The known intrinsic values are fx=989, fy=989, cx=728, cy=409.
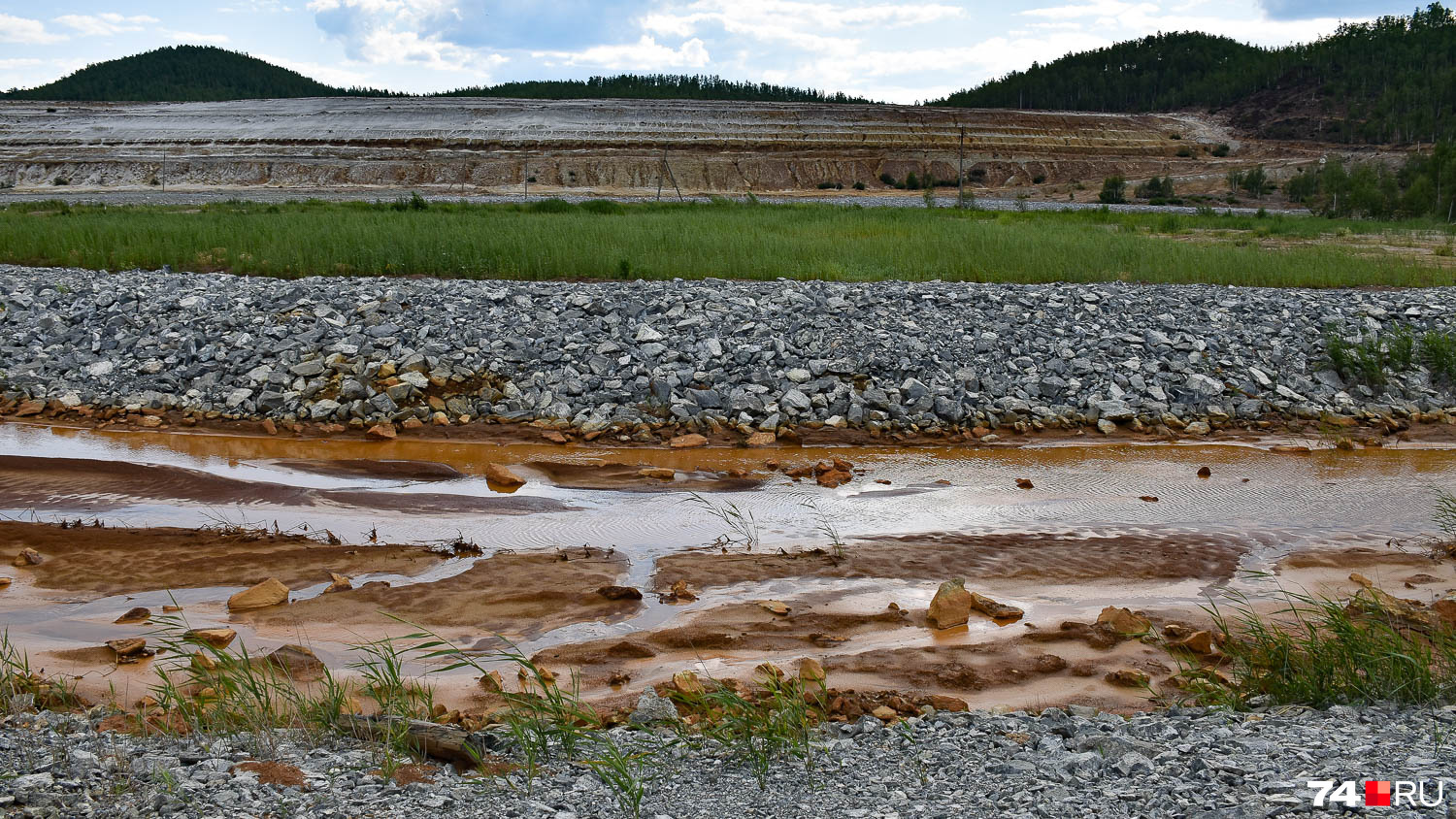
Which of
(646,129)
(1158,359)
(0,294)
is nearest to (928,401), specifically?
(1158,359)

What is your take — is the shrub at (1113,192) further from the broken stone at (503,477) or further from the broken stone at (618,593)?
the broken stone at (618,593)

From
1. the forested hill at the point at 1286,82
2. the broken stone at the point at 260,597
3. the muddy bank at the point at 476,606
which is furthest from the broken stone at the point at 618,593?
the forested hill at the point at 1286,82

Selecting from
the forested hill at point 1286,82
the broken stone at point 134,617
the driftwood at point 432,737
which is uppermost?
the forested hill at point 1286,82

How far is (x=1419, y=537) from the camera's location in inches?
320

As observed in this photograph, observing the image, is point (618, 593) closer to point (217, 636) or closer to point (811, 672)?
point (811, 672)

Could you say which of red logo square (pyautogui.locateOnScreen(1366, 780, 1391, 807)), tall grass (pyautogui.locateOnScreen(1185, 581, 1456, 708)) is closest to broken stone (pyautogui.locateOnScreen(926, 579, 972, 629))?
tall grass (pyautogui.locateOnScreen(1185, 581, 1456, 708))

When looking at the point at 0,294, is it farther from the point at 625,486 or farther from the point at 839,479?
the point at 839,479

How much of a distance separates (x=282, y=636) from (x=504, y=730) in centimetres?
237

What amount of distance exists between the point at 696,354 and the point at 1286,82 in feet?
254

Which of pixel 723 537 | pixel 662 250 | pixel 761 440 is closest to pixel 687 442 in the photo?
pixel 761 440

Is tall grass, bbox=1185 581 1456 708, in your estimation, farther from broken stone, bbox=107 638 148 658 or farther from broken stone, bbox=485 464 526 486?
broken stone, bbox=485 464 526 486

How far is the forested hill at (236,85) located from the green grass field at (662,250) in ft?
183

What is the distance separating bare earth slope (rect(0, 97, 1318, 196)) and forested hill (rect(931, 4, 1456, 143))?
286 inches

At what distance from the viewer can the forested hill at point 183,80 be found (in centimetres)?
8381
